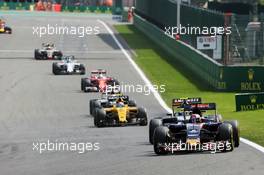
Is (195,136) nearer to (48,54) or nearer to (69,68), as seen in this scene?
(69,68)

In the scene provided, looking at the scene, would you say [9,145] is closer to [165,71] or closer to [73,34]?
[165,71]

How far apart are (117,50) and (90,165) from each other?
5409 cm

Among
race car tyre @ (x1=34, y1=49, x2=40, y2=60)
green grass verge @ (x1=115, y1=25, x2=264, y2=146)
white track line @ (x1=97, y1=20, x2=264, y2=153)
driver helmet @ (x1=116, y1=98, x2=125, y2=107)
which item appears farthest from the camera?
race car tyre @ (x1=34, y1=49, x2=40, y2=60)

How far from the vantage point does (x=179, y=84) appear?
46250 millimetres

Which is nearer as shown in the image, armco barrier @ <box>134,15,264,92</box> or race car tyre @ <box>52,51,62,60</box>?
armco barrier @ <box>134,15,264,92</box>

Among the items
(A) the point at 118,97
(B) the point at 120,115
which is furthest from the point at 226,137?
(A) the point at 118,97

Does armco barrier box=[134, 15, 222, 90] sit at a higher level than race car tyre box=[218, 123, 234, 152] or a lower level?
lower

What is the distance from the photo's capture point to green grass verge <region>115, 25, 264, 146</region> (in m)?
27.1

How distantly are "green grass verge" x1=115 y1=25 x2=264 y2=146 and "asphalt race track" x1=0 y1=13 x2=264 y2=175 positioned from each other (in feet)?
3.95

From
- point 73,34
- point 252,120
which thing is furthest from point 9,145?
point 73,34

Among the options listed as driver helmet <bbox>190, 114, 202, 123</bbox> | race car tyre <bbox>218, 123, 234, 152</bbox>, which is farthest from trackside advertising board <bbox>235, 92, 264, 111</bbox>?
race car tyre <bbox>218, 123, 234, 152</bbox>

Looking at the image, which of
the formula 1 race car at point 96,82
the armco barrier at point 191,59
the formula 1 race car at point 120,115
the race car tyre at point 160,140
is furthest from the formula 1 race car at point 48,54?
the race car tyre at point 160,140

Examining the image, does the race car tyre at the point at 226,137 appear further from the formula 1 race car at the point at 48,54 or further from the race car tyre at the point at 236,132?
the formula 1 race car at the point at 48,54

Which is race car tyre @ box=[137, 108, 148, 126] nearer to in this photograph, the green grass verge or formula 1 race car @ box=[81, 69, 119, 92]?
the green grass verge
